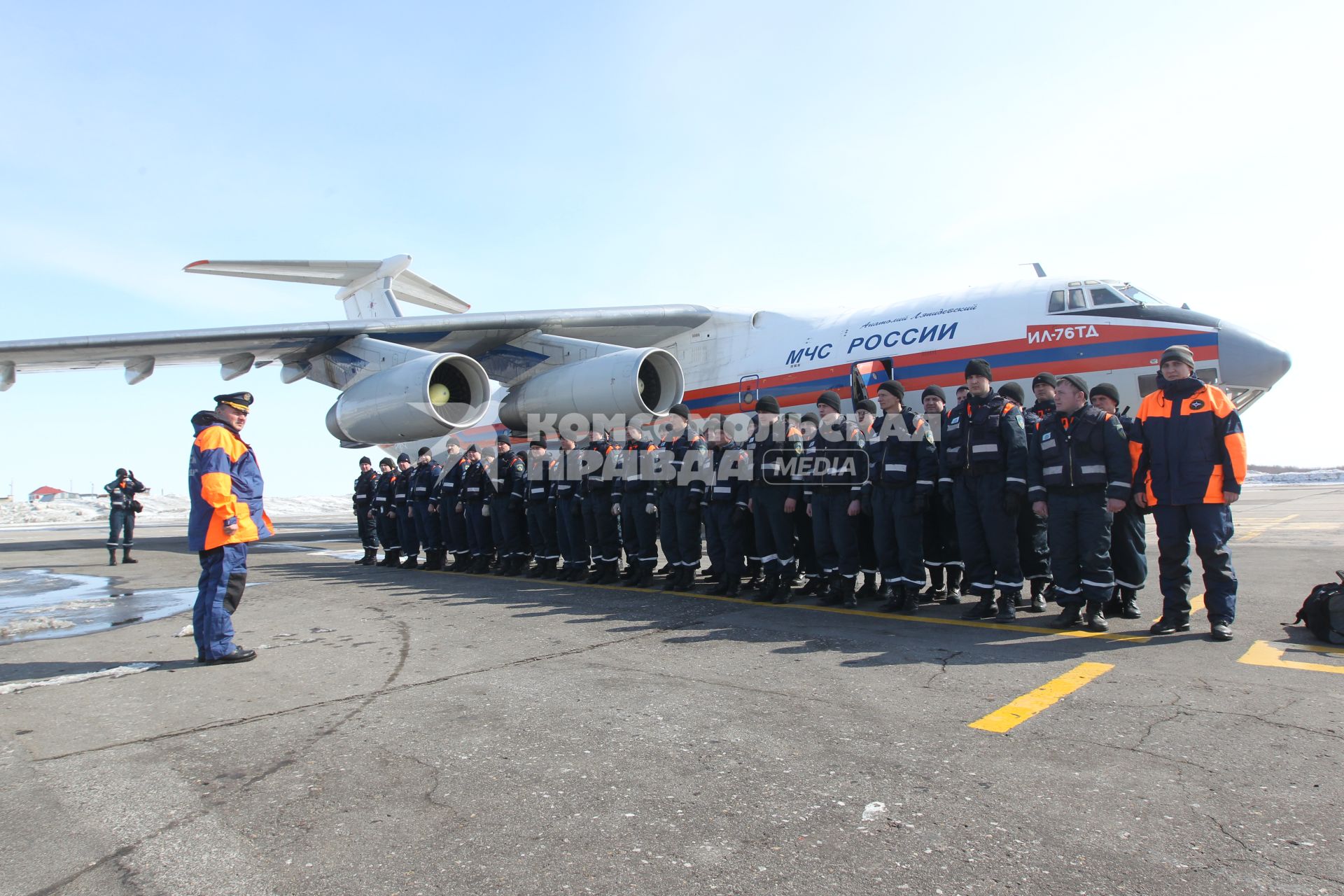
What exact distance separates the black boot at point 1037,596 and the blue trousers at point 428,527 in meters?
7.21

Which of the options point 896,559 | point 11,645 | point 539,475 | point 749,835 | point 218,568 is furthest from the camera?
point 539,475

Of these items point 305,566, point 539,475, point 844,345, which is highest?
point 844,345

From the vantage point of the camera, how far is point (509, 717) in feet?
11.6

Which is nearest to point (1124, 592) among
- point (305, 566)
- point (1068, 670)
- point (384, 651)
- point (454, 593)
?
point (1068, 670)

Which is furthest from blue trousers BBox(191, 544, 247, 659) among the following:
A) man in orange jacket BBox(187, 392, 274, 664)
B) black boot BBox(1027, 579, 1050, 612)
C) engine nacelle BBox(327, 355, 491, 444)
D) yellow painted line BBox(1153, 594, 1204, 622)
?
yellow painted line BBox(1153, 594, 1204, 622)

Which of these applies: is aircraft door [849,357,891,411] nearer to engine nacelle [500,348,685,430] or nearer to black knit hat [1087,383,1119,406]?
engine nacelle [500,348,685,430]

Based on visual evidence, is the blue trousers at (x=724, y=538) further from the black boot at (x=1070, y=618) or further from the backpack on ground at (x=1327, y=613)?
the backpack on ground at (x=1327, y=613)

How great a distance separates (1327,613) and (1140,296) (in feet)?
16.8

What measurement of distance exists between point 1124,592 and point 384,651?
5.05 meters

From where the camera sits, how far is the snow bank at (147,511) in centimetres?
3250

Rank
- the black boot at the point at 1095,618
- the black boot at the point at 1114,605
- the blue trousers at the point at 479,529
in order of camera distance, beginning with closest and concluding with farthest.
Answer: the black boot at the point at 1095,618
the black boot at the point at 1114,605
the blue trousers at the point at 479,529

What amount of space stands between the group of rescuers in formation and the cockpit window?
1622 mm

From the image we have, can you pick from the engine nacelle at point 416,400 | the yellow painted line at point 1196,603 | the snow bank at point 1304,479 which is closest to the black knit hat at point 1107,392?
the yellow painted line at point 1196,603

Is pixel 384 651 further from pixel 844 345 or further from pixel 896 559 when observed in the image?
pixel 844 345
